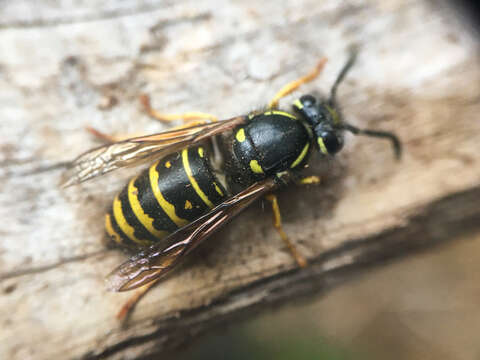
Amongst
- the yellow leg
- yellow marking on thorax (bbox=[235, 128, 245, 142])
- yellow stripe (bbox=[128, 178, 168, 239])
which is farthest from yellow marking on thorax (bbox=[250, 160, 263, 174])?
yellow stripe (bbox=[128, 178, 168, 239])

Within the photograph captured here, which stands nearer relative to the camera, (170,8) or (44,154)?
(44,154)

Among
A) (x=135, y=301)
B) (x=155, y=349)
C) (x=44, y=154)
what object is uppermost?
(x=44, y=154)

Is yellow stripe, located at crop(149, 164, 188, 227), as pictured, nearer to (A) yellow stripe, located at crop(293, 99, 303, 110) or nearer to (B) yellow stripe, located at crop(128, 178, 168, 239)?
(B) yellow stripe, located at crop(128, 178, 168, 239)

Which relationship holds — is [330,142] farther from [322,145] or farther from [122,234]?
[122,234]

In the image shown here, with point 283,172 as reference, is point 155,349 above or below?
below

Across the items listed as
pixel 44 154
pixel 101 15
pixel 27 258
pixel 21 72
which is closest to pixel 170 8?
pixel 101 15

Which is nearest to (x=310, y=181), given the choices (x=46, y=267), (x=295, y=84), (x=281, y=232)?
(x=281, y=232)

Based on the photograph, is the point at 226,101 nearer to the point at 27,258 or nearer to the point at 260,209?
the point at 260,209
